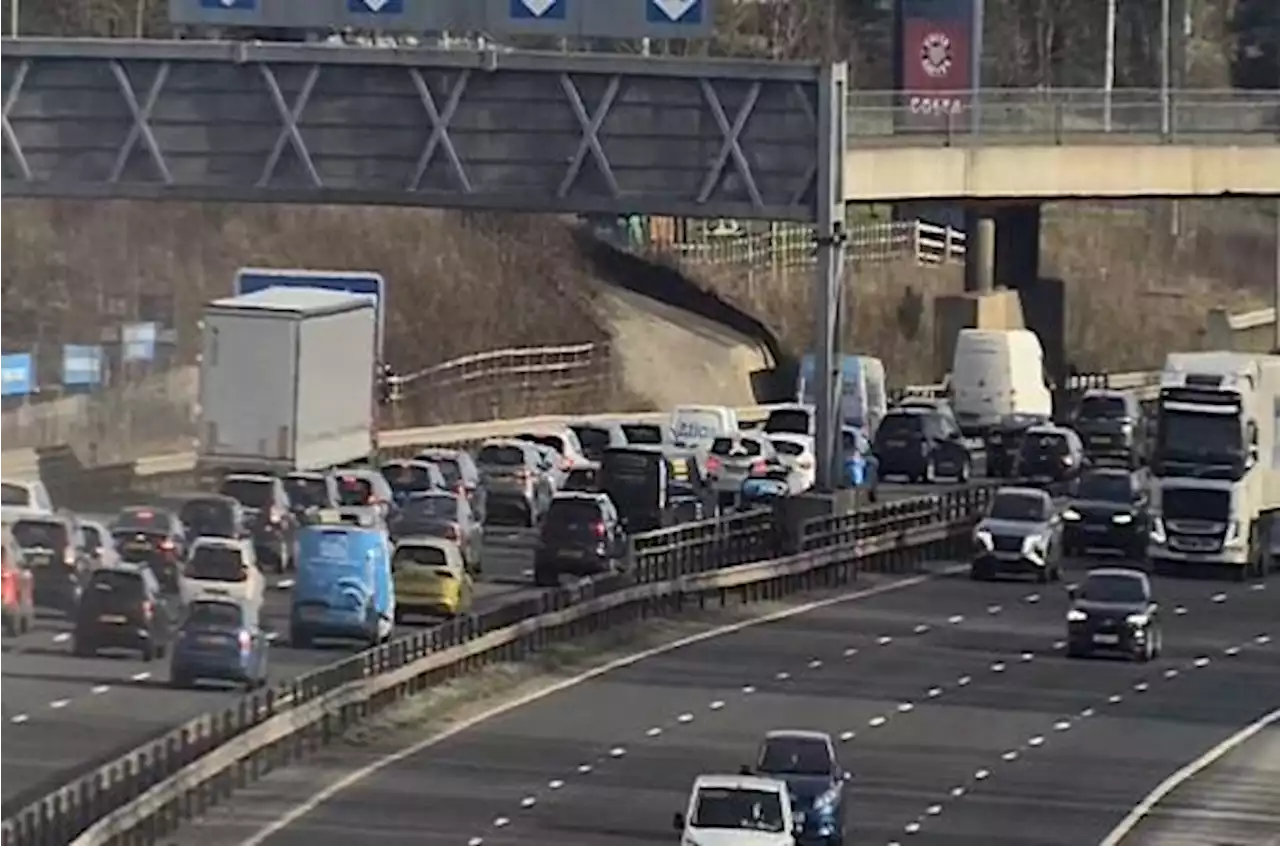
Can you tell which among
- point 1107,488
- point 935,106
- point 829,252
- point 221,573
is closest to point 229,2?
point 829,252

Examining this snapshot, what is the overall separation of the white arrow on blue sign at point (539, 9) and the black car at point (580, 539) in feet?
25.6

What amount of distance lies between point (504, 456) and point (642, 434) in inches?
365

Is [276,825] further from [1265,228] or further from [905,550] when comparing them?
[1265,228]

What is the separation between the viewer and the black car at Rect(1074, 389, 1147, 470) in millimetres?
85562

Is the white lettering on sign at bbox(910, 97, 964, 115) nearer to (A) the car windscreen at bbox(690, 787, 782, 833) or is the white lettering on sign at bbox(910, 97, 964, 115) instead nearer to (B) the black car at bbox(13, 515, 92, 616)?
(B) the black car at bbox(13, 515, 92, 616)

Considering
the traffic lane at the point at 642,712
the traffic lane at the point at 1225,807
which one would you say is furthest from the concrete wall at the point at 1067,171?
the traffic lane at the point at 1225,807

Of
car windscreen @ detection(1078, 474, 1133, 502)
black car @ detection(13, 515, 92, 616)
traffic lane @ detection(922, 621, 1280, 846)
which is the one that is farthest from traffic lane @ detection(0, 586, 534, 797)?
car windscreen @ detection(1078, 474, 1133, 502)

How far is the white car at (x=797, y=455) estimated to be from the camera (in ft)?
254

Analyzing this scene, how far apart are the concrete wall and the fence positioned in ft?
37.2

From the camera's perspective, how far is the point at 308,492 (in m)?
66.4

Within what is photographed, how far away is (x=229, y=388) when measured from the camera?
228ft

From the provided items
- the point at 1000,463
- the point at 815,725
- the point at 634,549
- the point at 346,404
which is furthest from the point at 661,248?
the point at 815,725

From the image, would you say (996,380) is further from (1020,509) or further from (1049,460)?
(1020,509)

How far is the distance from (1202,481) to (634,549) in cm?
1116
